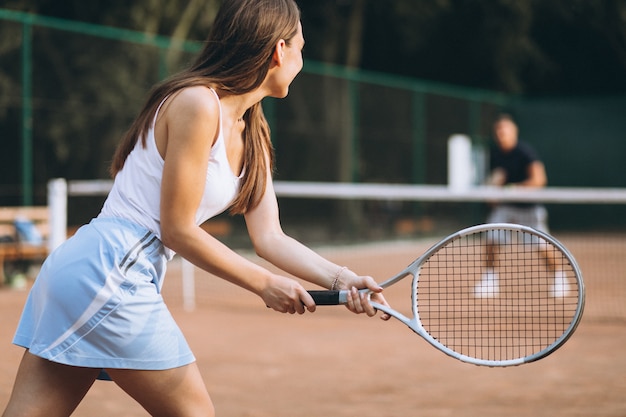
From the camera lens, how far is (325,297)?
103 inches

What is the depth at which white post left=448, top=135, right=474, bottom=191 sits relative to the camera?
685 inches

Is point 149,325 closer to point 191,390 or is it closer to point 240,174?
point 191,390

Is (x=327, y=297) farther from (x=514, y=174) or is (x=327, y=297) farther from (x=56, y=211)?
(x=514, y=174)

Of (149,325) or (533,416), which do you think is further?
(533,416)

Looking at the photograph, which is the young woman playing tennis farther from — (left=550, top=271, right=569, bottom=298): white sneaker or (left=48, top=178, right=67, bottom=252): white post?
(left=48, top=178, right=67, bottom=252): white post

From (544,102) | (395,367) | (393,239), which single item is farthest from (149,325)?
(544,102)

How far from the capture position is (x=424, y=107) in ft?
56.6

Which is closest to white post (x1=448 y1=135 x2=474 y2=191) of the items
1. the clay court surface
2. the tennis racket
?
the clay court surface

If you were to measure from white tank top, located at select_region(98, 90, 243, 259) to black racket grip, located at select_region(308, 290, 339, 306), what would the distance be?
37cm

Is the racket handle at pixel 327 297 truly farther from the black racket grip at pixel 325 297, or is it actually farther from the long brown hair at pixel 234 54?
Result: the long brown hair at pixel 234 54

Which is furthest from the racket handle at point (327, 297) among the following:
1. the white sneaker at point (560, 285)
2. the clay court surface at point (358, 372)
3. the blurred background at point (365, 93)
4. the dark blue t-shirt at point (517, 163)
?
the blurred background at point (365, 93)

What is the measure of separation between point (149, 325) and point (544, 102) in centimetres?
1895

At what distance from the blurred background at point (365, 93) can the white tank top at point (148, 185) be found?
25.4ft

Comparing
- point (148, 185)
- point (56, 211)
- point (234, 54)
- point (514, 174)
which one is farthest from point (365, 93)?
point (148, 185)
